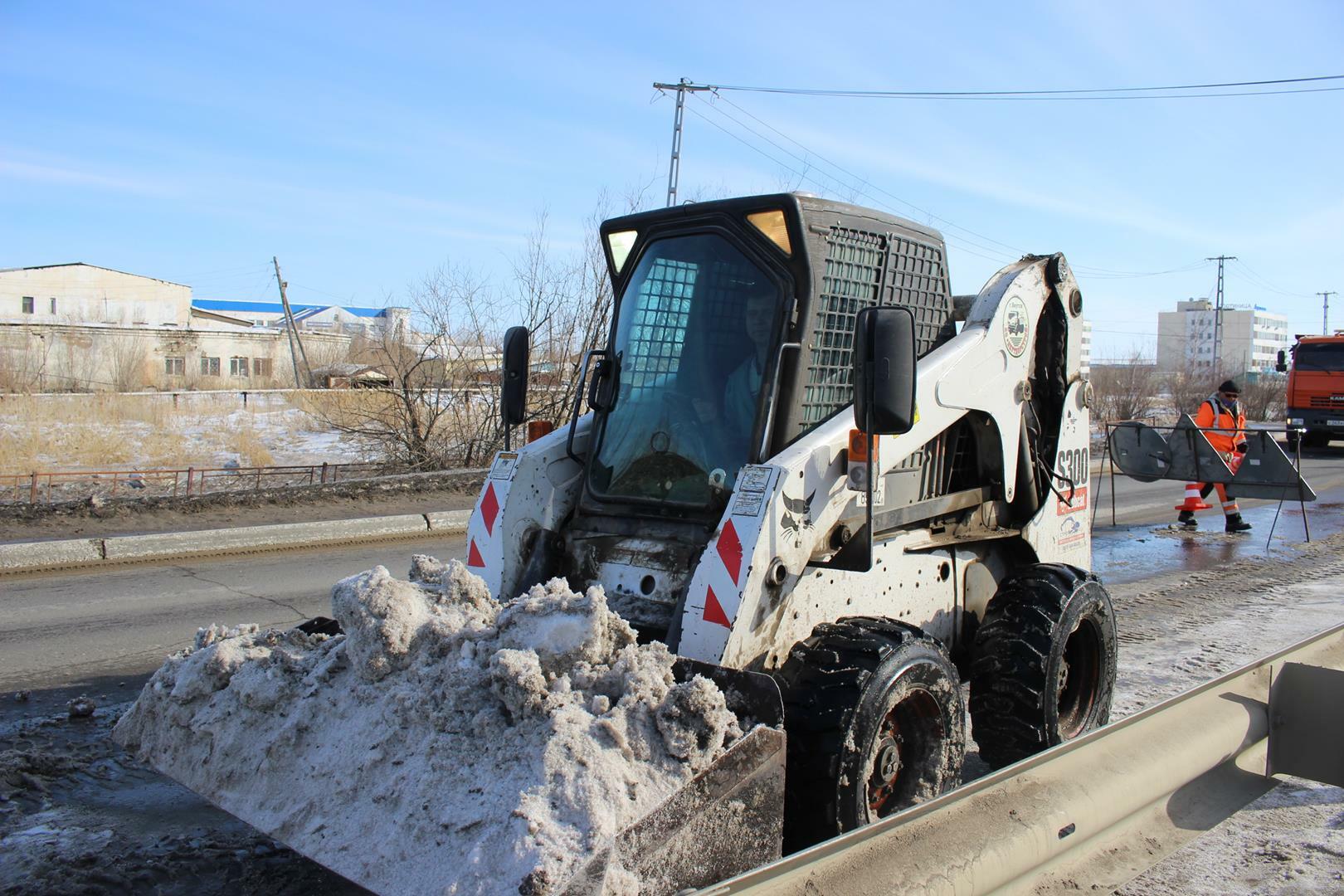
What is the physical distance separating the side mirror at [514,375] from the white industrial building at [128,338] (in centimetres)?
1483

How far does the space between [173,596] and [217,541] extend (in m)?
2.42

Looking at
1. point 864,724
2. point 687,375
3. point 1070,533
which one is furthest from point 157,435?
point 864,724

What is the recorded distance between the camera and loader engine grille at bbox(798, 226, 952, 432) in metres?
4.32

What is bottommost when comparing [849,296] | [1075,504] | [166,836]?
[166,836]

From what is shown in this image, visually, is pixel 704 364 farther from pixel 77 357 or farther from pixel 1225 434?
pixel 77 357

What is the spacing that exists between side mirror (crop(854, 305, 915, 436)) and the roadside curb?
28.8 feet

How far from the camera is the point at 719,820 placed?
9.70 feet

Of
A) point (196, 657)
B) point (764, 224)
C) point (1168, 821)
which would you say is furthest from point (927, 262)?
point (196, 657)

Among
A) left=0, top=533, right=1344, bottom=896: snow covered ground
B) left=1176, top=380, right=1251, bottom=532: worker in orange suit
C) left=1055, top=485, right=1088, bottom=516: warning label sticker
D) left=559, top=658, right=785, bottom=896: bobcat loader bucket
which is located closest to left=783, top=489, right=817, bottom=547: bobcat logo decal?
left=559, top=658, right=785, bottom=896: bobcat loader bucket

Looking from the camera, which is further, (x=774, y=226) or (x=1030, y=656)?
(x=1030, y=656)

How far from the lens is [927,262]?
16.5 ft

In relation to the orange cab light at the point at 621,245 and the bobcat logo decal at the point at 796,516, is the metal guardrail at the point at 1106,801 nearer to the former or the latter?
the bobcat logo decal at the point at 796,516

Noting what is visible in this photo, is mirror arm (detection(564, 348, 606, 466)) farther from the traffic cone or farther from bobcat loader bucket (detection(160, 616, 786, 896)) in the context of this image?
the traffic cone

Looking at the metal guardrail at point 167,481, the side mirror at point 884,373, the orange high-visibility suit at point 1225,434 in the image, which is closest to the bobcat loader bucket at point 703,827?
the side mirror at point 884,373
